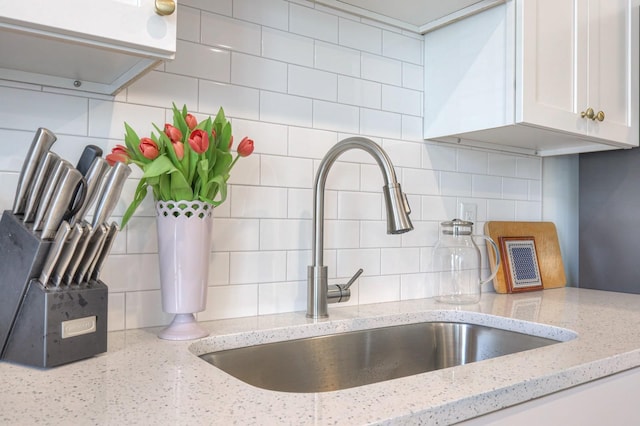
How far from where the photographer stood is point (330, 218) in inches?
57.2

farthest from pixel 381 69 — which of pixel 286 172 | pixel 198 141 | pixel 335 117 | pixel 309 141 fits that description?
pixel 198 141

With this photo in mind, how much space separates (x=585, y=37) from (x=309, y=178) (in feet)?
3.22

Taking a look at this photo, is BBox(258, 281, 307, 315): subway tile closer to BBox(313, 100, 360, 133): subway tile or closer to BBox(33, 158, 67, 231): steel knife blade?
BBox(313, 100, 360, 133): subway tile

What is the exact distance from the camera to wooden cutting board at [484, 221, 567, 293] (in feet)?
5.99

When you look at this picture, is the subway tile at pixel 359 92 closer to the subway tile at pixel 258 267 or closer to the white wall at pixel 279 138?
the white wall at pixel 279 138

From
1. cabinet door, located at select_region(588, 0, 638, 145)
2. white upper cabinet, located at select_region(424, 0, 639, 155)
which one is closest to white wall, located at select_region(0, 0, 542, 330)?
white upper cabinet, located at select_region(424, 0, 639, 155)

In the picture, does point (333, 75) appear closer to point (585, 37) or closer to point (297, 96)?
point (297, 96)

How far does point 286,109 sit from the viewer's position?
4.51ft

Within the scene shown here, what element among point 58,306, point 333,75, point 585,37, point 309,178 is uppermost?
point 585,37

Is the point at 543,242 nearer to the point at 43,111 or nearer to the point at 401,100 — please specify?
the point at 401,100

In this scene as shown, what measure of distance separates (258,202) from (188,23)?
46cm

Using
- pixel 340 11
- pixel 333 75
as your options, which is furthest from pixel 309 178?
pixel 340 11

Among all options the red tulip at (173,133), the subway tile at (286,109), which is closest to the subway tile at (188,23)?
the subway tile at (286,109)

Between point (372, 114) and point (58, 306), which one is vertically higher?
point (372, 114)
